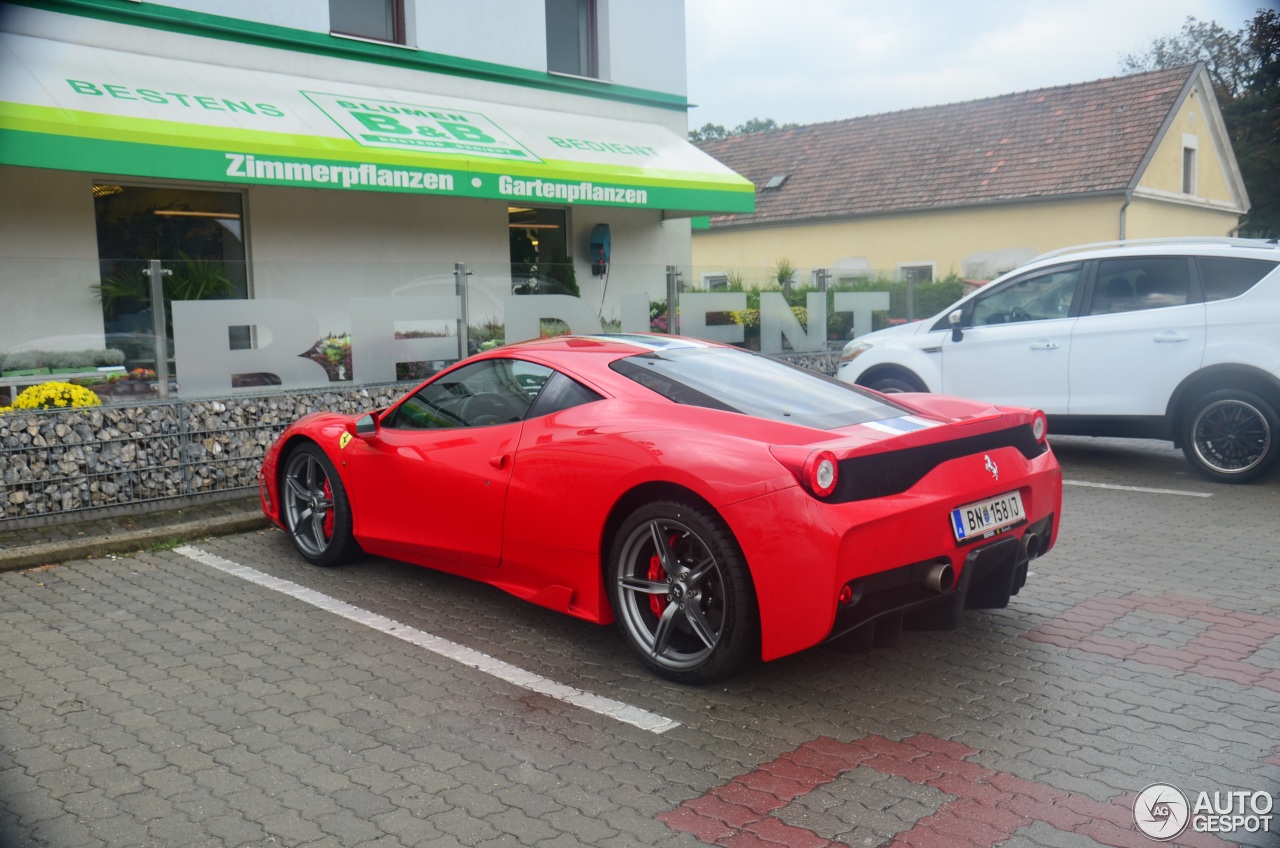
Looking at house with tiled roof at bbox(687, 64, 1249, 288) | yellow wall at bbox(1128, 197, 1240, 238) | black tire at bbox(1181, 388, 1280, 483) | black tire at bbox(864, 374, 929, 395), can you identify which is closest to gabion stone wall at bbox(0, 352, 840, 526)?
black tire at bbox(864, 374, 929, 395)

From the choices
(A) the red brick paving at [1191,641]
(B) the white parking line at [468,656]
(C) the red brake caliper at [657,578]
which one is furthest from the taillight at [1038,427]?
(B) the white parking line at [468,656]

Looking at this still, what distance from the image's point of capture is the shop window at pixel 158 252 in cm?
784

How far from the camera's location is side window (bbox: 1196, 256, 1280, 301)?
858 centimetres

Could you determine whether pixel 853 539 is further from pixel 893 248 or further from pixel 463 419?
pixel 893 248

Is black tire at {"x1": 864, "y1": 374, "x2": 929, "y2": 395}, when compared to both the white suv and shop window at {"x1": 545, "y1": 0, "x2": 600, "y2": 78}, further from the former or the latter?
shop window at {"x1": 545, "y1": 0, "x2": 600, "y2": 78}

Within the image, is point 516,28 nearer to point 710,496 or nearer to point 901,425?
point 901,425

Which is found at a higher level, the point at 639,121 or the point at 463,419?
the point at 639,121

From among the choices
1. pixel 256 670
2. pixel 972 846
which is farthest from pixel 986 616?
pixel 256 670

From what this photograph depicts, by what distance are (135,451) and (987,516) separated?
247 inches

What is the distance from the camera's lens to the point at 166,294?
8109 millimetres

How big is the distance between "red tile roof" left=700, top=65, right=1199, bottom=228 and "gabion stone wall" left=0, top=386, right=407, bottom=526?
22.8 metres

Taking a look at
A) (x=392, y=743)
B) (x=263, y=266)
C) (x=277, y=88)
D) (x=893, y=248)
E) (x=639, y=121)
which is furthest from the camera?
(x=893, y=248)

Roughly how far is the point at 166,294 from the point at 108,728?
15.9 feet

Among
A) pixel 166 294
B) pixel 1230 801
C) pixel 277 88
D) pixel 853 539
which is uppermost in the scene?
pixel 277 88
